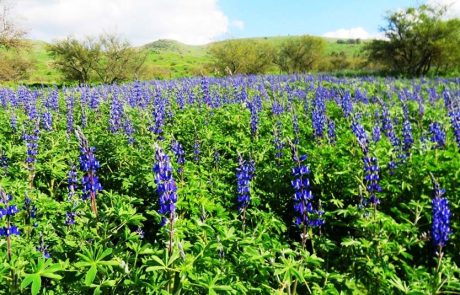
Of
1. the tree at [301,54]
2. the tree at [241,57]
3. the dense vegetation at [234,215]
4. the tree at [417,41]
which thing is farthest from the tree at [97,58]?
the dense vegetation at [234,215]

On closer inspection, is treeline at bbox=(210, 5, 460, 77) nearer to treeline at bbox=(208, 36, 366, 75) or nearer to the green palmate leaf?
treeline at bbox=(208, 36, 366, 75)

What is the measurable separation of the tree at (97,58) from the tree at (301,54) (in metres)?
17.3

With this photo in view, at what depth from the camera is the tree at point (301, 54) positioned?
43516mm

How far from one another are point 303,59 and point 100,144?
40.7 metres

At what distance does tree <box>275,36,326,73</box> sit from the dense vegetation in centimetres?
3656

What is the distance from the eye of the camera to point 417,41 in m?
29.7

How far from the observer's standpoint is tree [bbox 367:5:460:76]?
28703 mm

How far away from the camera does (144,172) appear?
207 inches

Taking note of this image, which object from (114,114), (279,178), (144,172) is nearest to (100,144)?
(114,114)

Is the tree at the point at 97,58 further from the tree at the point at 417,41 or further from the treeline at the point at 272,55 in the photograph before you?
the tree at the point at 417,41

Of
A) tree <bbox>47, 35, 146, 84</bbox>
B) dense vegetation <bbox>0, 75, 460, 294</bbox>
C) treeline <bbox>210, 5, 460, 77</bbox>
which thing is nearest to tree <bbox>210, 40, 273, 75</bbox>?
treeline <bbox>210, 5, 460, 77</bbox>

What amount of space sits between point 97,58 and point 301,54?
76.8 ft

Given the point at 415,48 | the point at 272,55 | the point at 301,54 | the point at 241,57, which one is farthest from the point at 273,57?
the point at 415,48

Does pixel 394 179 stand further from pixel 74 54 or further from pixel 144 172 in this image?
pixel 74 54
